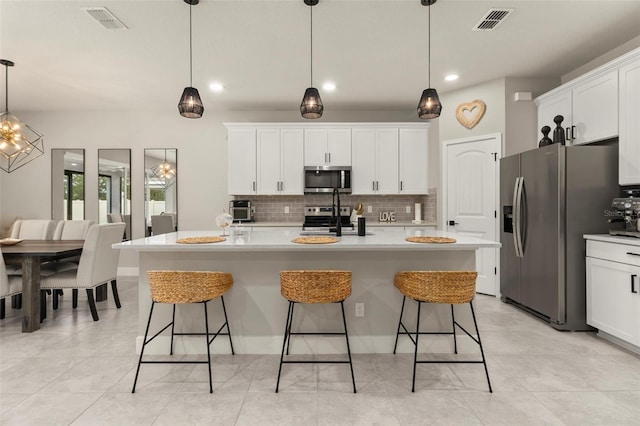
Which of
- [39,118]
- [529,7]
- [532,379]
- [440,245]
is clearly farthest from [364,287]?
[39,118]

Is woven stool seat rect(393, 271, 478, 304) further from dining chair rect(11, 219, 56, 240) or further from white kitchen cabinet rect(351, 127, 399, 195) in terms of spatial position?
dining chair rect(11, 219, 56, 240)

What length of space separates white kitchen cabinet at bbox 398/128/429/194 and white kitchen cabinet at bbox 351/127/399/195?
9cm

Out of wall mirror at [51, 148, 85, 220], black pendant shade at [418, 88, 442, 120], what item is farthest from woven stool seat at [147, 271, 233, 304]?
wall mirror at [51, 148, 85, 220]

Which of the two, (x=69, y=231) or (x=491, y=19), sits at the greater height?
(x=491, y=19)

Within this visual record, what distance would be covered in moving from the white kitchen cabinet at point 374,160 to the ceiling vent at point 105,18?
3.16 metres

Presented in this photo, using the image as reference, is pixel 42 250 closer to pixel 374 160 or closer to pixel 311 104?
pixel 311 104

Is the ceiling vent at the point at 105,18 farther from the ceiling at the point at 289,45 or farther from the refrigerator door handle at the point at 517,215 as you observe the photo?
the refrigerator door handle at the point at 517,215

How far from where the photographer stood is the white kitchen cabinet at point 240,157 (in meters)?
4.98

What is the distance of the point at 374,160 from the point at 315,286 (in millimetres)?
3386

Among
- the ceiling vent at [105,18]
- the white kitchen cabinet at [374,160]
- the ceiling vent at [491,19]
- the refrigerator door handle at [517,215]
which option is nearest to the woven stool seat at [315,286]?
the refrigerator door handle at [517,215]

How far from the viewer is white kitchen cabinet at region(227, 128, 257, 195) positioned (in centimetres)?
498

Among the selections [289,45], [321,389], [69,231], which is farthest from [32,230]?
[321,389]

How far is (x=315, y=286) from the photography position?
200 centimetres

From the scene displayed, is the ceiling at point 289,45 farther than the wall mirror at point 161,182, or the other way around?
the wall mirror at point 161,182
